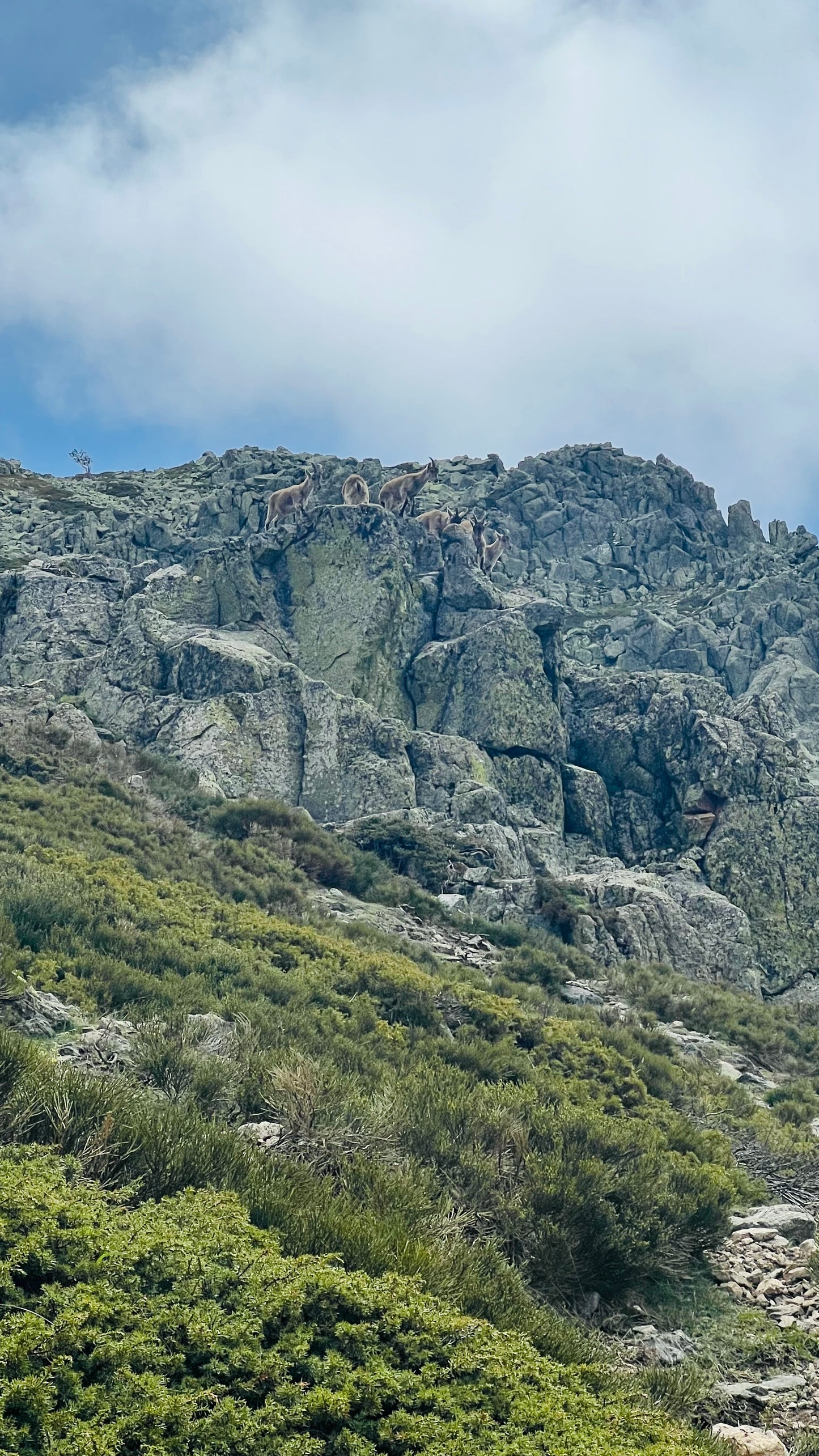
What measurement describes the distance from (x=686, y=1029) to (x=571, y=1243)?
11.6m

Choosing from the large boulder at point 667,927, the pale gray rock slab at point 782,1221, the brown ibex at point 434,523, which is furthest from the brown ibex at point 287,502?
the pale gray rock slab at point 782,1221

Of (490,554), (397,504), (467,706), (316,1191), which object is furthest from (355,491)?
(316,1191)

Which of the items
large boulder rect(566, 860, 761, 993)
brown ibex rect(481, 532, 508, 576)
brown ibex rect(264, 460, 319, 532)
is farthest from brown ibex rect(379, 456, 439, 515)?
large boulder rect(566, 860, 761, 993)

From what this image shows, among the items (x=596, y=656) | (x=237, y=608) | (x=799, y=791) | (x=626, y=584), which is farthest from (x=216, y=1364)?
(x=626, y=584)

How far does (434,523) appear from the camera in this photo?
150 ft

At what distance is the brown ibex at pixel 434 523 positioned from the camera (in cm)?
4553

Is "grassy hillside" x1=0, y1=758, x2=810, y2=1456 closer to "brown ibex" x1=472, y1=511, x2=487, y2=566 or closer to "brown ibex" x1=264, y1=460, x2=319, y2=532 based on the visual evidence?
"brown ibex" x1=264, y1=460, x2=319, y2=532

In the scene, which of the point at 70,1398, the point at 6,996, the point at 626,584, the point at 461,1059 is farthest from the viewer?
the point at 626,584

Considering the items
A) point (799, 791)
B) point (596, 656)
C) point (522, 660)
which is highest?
point (596, 656)

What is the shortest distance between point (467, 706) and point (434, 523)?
44.6 feet

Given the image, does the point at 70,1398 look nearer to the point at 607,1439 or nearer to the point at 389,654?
the point at 607,1439

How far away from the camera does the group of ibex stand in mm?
42781

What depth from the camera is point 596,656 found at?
5219 centimetres

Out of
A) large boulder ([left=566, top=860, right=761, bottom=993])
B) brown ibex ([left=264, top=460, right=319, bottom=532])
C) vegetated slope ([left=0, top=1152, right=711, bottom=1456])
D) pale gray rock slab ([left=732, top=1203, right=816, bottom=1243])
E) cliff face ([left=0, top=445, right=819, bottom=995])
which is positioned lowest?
vegetated slope ([left=0, top=1152, right=711, bottom=1456])
